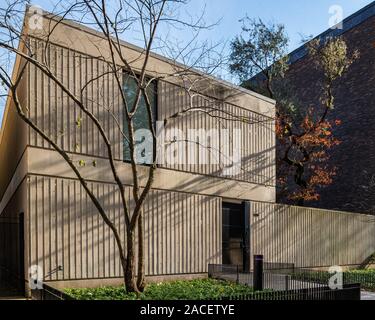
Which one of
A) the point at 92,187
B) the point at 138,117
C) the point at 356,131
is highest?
the point at 356,131

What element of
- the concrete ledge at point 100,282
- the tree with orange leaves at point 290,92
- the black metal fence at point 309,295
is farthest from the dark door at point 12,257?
the tree with orange leaves at point 290,92

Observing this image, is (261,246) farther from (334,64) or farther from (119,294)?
(334,64)

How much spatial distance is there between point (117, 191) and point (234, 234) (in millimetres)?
6374

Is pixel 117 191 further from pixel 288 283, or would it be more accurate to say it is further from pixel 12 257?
pixel 288 283

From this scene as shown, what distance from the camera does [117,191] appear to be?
15.0 m

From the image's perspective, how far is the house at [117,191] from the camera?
13.3 m

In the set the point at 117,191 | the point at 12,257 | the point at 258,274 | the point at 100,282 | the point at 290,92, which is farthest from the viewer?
the point at 290,92

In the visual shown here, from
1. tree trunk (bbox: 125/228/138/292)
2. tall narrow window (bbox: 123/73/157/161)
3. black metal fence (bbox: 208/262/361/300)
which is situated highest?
tall narrow window (bbox: 123/73/157/161)

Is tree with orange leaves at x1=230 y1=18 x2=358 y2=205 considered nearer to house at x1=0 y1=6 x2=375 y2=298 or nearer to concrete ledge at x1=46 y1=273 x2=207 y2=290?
house at x1=0 y1=6 x2=375 y2=298

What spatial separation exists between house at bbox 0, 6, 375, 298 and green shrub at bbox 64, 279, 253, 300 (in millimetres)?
1103

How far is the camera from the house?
43.5ft

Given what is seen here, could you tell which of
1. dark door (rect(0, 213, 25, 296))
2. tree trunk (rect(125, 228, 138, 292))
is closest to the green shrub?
tree trunk (rect(125, 228, 138, 292))

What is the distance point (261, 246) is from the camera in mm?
20000

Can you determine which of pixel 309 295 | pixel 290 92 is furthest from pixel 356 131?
pixel 309 295
